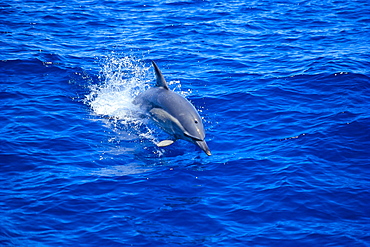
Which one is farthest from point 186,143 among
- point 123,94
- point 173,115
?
point 123,94

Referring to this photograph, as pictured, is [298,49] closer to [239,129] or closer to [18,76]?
[239,129]

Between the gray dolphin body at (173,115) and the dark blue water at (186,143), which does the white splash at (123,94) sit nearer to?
the dark blue water at (186,143)

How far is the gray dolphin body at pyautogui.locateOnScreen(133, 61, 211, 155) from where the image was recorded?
39.2 feet

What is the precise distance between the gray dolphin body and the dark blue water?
0.62 meters

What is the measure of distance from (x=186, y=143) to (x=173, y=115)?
4.27ft

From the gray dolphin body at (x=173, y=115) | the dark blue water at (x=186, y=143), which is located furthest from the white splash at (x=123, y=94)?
the gray dolphin body at (x=173, y=115)

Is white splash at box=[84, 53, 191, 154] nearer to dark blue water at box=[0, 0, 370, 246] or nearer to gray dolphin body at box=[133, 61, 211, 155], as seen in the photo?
dark blue water at box=[0, 0, 370, 246]

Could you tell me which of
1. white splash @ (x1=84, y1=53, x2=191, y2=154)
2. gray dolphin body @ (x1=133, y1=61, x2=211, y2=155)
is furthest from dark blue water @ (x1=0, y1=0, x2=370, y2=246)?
gray dolphin body @ (x1=133, y1=61, x2=211, y2=155)

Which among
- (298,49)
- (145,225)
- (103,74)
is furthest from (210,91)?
(145,225)

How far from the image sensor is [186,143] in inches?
531

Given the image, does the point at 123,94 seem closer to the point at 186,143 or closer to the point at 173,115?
the point at 186,143

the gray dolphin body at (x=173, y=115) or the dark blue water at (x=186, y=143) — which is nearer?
the dark blue water at (x=186, y=143)

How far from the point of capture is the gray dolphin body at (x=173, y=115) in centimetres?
1194

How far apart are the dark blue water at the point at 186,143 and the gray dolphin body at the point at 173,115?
24.3 inches
